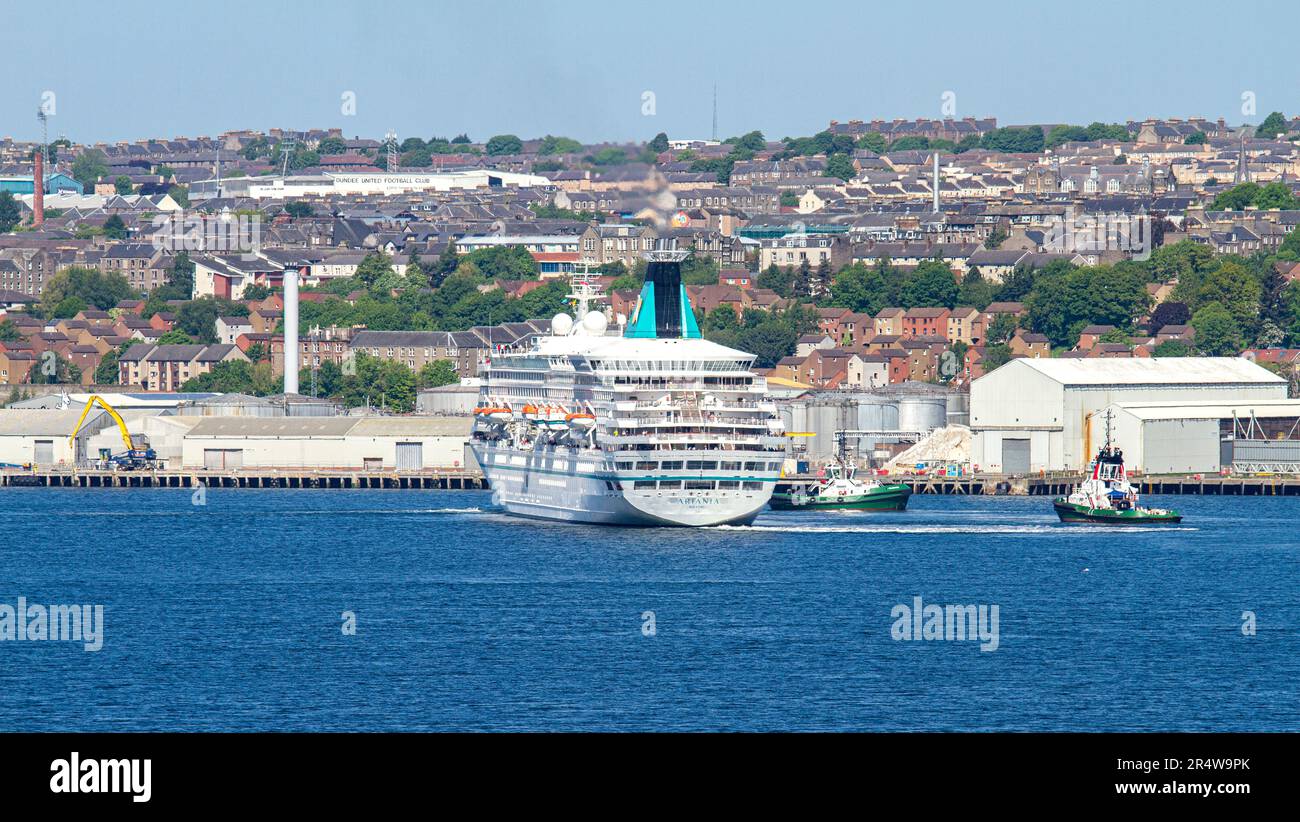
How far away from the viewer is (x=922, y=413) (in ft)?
323

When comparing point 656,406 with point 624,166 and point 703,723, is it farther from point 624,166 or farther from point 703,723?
point 703,723

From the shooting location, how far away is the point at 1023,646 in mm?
36594

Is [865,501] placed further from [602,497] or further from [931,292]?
[931,292]

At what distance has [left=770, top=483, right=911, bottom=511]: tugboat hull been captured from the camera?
7131 cm

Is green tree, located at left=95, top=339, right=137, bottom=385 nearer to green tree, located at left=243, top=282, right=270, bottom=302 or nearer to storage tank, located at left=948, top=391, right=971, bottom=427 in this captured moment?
green tree, located at left=243, top=282, right=270, bottom=302

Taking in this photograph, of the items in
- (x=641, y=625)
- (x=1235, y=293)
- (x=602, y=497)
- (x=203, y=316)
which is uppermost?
(x=1235, y=293)

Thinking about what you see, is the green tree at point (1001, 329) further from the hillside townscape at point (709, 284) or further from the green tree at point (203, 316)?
the green tree at point (203, 316)

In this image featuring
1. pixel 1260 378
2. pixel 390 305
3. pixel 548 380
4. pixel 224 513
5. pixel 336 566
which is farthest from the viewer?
pixel 390 305

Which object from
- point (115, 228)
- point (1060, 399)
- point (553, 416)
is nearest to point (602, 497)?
point (553, 416)

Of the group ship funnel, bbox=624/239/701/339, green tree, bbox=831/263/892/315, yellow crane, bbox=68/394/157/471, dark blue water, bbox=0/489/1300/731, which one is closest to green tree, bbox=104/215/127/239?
green tree, bbox=831/263/892/315

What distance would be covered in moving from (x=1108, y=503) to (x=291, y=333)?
57.6 metres
